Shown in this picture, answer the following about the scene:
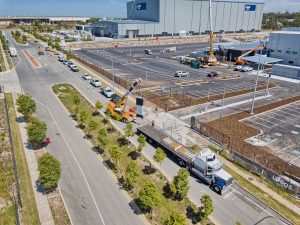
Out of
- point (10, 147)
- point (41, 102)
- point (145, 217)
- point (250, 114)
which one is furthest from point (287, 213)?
point (41, 102)

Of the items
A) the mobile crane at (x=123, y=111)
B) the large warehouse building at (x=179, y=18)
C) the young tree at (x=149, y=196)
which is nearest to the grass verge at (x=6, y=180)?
the young tree at (x=149, y=196)

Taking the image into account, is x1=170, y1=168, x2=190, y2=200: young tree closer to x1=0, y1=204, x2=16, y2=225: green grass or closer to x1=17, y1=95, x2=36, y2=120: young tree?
x1=0, y1=204, x2=16, y2=225: green grass

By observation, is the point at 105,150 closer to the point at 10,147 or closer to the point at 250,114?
the point at 10,147

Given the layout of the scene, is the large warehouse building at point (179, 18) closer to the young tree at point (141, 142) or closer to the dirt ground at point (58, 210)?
the young tree at point (141, 142)

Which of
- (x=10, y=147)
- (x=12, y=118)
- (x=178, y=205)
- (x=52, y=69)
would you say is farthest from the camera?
(x=52, y=69)

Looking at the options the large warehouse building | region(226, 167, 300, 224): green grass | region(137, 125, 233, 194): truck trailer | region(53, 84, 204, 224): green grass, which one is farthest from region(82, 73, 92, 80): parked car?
the large warehouse building

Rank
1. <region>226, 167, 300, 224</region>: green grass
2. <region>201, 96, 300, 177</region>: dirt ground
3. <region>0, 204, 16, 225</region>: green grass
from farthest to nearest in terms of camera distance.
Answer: <region>201, 96, 300, 177</region>: dirt ground
<region>226, 167, 300, 224</region>: green grass
<region>0, 204, 16, 225</region>: green grass
